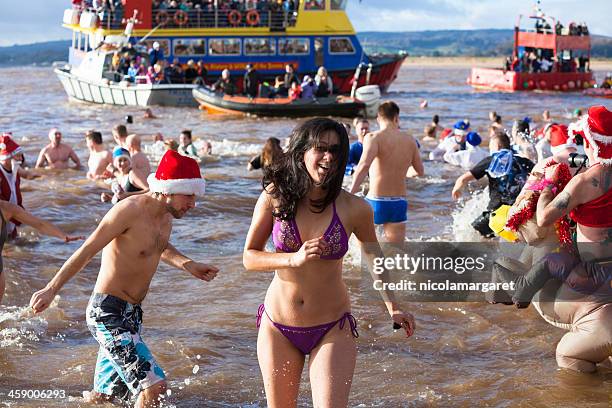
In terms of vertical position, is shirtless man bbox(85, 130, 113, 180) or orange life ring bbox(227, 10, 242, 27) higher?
orange life ring bbox(227, 10, 242, 27)

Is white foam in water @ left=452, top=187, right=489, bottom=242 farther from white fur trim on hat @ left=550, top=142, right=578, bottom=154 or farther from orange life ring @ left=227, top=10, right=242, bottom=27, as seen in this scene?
orange life ring @ left=227, top=10, right=242, bottom=27

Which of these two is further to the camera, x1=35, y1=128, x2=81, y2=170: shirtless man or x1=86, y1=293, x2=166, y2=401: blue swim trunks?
x1=35, y1=128, x2=81, y2=170: shirtless man

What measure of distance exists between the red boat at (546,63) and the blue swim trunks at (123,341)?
3459 cm

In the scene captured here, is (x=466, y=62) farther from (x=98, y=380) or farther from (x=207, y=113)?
(x=98, y=380)

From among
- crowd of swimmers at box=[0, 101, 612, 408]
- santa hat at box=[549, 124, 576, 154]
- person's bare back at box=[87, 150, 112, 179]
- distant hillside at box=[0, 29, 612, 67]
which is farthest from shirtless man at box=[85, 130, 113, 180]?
distant hillside at box=[0, 29, 612, 67]

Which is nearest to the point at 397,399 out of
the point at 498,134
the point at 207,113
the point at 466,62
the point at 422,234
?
the point at 498,134

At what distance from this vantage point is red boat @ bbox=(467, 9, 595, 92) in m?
37.8

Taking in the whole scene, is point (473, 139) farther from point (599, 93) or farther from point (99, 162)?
point (599, 93)

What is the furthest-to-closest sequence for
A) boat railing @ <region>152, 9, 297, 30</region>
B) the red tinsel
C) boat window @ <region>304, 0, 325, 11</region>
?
boat window @ <region>304, 0, 325, 11</region> → boat railing @ <region>152, 9, 297, 30</region> → the red tinsel

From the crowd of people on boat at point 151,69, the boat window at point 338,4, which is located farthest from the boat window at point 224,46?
the boat window at point 338,4

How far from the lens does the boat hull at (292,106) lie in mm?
24234

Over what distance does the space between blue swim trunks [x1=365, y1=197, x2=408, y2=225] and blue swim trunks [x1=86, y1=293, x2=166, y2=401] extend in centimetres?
341

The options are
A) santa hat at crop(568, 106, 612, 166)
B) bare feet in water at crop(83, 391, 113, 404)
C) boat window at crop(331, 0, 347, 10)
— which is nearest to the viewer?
santa hat at crop(568, 106, 612, 166)

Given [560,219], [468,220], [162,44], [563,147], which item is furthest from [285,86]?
[560,219]
